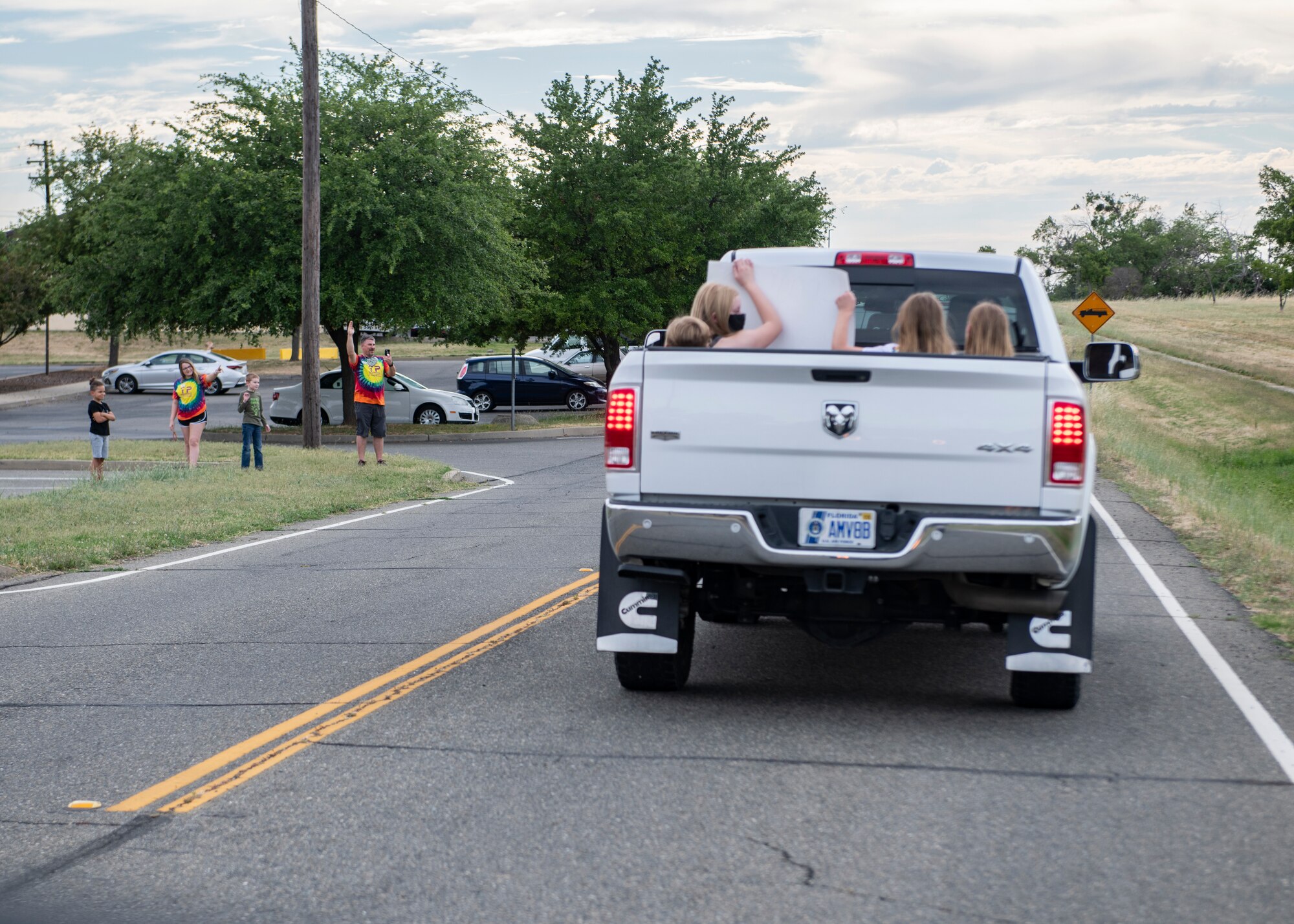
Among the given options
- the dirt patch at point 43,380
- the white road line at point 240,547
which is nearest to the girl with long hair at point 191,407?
the white road line at point 240,547

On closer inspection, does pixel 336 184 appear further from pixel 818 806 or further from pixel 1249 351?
pixel 1249 351

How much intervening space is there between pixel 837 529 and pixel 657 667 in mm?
1265

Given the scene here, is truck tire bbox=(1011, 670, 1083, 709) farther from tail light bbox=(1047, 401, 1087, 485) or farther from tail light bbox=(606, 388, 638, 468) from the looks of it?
tail light bbox=(606, 388, 638, 468)

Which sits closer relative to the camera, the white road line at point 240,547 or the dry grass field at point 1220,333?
the white road line at point 240,547

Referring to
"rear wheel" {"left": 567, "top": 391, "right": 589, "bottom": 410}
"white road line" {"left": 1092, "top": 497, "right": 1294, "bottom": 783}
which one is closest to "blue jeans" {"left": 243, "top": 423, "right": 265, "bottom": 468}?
"white road line" {"left": 1092, "top": 497, "right": 1294, "bottom": 783}

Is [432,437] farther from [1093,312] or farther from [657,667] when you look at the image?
[657,667]

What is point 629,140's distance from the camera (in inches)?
1458

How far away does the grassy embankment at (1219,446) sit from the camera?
11570 millimetres

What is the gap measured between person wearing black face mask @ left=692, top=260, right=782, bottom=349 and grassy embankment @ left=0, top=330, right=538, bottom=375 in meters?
49.2

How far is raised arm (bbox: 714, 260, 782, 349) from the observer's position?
6.93 metres

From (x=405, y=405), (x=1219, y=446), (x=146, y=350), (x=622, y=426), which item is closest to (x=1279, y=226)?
(x=1219, y=446)

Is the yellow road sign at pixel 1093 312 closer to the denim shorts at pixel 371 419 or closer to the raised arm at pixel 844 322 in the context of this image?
the denim shorts at pixel 371 419

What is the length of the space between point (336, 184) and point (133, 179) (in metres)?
5.13

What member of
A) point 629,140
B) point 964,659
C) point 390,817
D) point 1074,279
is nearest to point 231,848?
point 390,817
